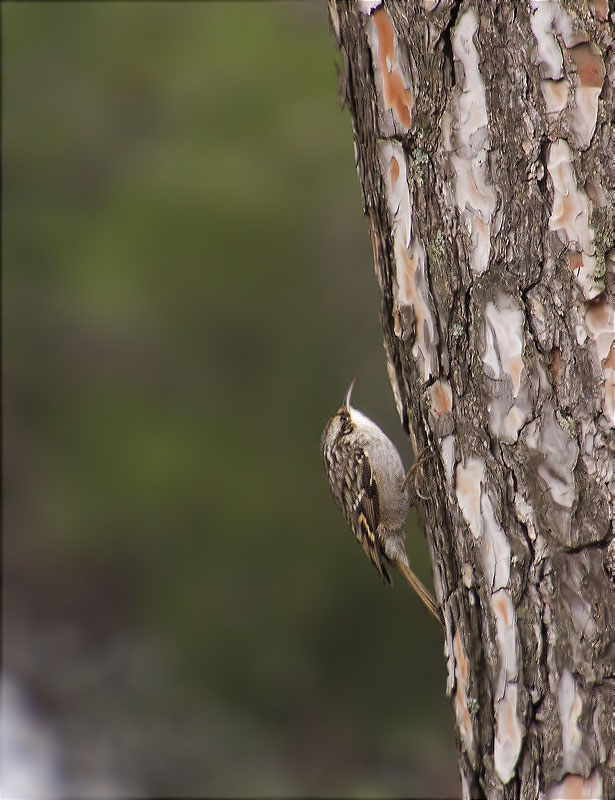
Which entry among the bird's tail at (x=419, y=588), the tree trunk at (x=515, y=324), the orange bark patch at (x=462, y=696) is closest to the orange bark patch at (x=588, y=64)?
the tree trunk at (x=515, y=324)

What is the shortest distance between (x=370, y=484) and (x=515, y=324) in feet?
4.69

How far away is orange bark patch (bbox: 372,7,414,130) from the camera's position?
1.55 metres

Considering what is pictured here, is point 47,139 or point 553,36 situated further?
point 47,139

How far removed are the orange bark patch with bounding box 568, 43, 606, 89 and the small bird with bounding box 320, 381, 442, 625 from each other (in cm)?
148

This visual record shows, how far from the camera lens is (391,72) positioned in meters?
1.56

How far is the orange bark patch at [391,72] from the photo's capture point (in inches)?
61.1

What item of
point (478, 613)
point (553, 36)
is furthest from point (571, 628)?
point (553, 36)

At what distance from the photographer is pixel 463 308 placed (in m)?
1.55

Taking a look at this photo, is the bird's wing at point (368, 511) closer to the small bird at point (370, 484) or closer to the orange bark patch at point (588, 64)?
the small bird at point (370, 484)

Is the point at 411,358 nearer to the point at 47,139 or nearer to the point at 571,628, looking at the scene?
the point at 571,628

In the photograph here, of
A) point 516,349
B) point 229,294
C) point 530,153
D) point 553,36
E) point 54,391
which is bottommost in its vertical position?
point 516,349

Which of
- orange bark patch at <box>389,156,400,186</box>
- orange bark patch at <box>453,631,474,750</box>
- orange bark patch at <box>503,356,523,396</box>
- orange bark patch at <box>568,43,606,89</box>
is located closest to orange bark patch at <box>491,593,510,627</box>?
orange bark patch at <box>453,631,474,750</box>

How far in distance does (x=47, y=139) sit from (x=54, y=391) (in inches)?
76.3

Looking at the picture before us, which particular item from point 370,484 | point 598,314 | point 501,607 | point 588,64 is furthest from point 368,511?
point 588,64
